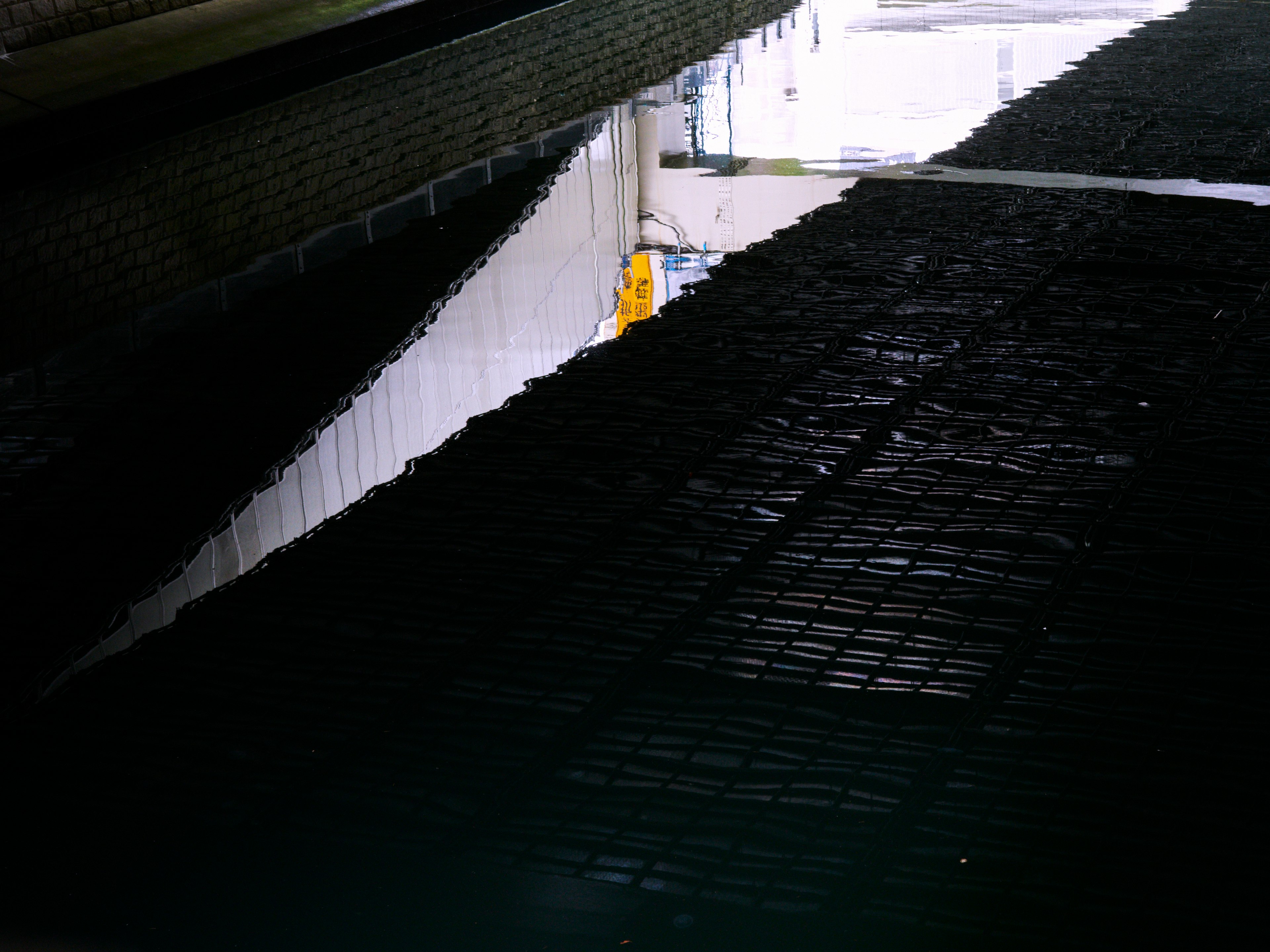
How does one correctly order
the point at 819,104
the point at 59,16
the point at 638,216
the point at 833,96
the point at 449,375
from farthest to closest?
the point at 59,16
the point at 833,96
the point at 819,104
the point at 638,216
the point at 449,375

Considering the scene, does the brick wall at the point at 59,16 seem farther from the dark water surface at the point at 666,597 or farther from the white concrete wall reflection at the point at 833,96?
the dark water surface at the point at 666,597

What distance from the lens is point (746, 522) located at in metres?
2.68

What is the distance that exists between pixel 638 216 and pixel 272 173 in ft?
5.90

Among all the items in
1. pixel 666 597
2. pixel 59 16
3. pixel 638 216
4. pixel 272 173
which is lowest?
pixel 666 597

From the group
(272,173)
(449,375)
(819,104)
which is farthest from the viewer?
(819,104)

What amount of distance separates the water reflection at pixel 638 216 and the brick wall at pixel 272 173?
0.39 meters

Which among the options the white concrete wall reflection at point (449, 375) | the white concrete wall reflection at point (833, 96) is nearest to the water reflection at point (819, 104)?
the white concrete wall reflection at point (833, 96)

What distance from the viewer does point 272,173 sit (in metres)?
6.09

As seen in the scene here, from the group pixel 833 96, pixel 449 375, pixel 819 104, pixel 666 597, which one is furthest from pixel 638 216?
pixel 833 96

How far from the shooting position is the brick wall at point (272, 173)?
4.41 m

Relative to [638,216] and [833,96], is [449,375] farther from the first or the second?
[833,96]

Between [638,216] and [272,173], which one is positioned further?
[272,173]

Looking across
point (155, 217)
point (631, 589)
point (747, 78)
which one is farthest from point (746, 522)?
point (747, 78)

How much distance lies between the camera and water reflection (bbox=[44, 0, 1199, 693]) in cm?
289
